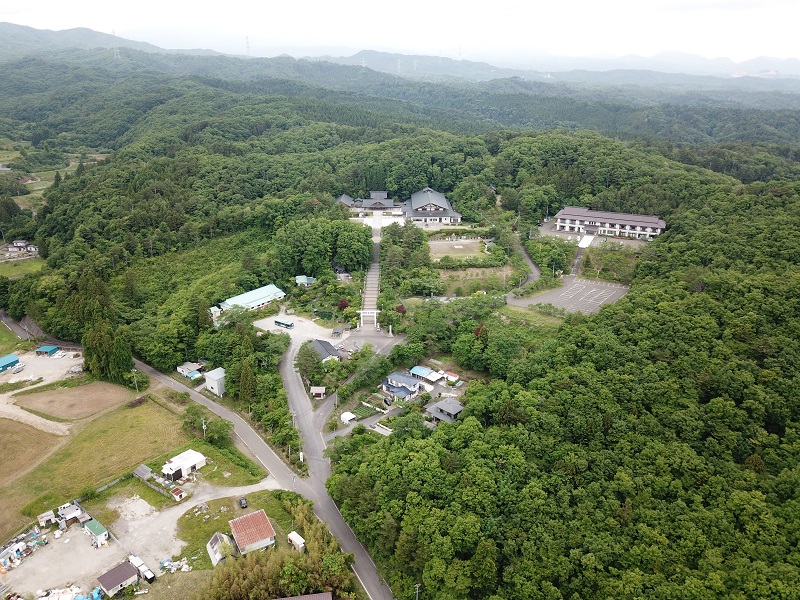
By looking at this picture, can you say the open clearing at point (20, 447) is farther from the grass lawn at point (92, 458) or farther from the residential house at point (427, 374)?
the residential house at point (427, 374)

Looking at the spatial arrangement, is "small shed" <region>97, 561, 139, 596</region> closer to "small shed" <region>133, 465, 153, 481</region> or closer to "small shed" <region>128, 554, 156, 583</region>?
"small shed" <region>128, 554, 156, 583</region>

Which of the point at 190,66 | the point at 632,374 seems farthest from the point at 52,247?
the point at 190,66

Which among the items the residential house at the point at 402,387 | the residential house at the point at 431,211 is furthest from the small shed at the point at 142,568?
the residential house at the point at 431,211

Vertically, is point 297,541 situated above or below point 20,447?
above

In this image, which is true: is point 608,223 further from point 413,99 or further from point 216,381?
point 413,99

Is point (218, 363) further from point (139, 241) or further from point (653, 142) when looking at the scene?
point (653, 142)

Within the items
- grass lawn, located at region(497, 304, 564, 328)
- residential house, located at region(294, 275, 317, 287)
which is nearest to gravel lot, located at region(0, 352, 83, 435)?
residential house, located at region(294, 275, 317, 287)

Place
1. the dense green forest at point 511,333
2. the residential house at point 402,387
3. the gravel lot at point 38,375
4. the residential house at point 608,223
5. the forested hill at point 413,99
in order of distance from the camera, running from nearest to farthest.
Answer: the dense green forest at point 511,333 < the gravel lot at point 38,375 < the residential house at point 402,387 < the residential house at point 608,223 < the forested hill at point 413,99

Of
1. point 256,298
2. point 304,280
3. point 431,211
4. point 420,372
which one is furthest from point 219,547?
point 431,211
